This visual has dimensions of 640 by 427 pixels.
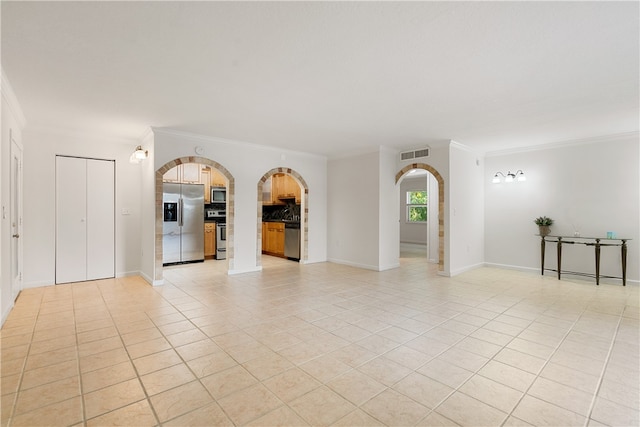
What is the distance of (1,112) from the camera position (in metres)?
3.21

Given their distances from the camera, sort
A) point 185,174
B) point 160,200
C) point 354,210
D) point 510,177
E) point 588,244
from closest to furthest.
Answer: point 160,200 < point 588,244 < point 510,177 < point 354,210 < point 185,174

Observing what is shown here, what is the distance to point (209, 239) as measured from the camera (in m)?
7.97

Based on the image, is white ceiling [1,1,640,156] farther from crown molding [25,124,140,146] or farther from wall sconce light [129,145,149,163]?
wall sconce light [129,145,149,163]

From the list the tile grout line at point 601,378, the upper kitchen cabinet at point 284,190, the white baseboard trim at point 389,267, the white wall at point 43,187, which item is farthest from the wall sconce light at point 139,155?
the tile grout line at point 601,378

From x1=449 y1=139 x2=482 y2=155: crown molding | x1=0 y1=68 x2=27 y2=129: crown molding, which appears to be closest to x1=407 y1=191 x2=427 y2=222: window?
x1=449 y1=139 x2=482 y2=155: crown molding

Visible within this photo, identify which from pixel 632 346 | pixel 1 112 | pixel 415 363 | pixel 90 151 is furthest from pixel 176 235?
pixel 632 346

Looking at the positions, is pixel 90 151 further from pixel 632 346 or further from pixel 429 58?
pixel 632 346

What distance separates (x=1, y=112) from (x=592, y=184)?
868 centimetres

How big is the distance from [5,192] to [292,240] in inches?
208

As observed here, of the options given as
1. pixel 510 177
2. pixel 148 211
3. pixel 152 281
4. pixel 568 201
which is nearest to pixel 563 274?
pixel 568 201

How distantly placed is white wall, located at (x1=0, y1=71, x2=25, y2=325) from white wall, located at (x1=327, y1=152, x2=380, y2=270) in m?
5.51

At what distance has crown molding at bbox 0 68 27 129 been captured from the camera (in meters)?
3.05

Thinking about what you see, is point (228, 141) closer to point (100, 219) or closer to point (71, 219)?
point (100, 219)

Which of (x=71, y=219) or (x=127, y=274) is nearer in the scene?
(x=71, y=219)
